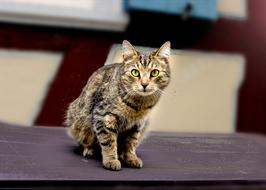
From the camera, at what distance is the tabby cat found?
2051 mm

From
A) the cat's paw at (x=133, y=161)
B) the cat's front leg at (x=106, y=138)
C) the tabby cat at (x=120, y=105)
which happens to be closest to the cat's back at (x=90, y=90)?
the tabby cat at (x=120, y=105)

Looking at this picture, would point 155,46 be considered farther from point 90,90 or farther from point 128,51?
point 128,51

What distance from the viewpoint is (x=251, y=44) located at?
449cm

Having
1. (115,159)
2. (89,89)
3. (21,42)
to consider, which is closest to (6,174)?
(115,159)

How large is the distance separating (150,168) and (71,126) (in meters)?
0.36

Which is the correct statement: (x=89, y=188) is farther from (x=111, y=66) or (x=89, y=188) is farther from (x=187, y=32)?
(x=187, y=32)

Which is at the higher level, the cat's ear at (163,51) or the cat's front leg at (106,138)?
the cat's ear at (163,51)

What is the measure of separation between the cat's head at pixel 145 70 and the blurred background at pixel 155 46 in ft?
4.57

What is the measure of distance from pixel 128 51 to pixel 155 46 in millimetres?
1890

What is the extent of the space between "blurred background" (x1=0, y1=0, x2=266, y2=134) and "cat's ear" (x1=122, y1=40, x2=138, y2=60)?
1388 millimetres

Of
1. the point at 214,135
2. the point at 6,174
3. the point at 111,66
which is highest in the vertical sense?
the point at 111,66

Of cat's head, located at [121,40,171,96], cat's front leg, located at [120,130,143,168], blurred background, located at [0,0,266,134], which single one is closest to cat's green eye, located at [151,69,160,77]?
cat's head, located at [121,40,171,96]

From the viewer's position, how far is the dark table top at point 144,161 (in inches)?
71.6

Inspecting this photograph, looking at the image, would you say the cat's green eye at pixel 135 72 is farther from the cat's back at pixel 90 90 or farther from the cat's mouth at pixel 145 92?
the cat's back at pixel 90 90
